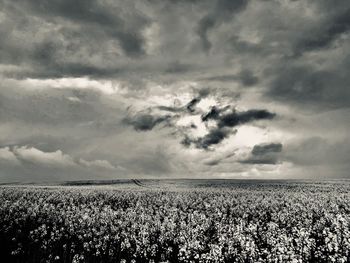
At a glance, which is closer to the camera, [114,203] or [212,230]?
[212,230]

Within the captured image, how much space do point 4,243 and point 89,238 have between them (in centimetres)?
371

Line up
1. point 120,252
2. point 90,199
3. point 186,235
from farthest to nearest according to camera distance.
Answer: point 90,199 → point 120,252 → point 186,235

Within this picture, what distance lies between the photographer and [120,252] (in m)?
14.2

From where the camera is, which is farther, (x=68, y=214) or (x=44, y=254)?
(x=68, y=214)

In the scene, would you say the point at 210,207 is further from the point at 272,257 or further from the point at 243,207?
the point at 272,257

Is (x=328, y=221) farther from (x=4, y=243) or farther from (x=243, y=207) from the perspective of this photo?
(x=4, y=243)

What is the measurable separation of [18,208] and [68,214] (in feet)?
21.4

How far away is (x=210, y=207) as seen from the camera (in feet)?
85.8

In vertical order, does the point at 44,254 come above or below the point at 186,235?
below

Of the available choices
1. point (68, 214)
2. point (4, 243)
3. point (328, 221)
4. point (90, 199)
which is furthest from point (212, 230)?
point (90, 199)

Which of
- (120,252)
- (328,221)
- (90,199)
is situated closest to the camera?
(120,252)

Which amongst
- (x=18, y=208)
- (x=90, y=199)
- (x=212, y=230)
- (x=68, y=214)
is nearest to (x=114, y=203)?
(x=90, y=199)

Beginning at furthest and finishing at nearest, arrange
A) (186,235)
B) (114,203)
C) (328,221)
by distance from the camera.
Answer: (114,203), (328,221), (186,235)

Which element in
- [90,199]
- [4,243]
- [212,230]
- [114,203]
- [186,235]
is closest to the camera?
[186,235]
